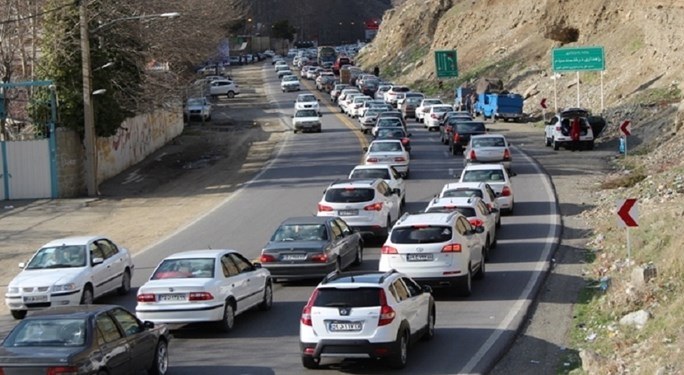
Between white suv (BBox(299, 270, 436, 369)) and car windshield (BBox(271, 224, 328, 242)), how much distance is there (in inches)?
284

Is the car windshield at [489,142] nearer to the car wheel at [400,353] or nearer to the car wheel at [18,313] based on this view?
the car wheel at [18,313]

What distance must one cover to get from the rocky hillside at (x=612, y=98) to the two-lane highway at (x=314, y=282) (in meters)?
1.30

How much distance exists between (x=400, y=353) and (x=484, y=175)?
1740cm

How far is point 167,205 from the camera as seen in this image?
4131 cm

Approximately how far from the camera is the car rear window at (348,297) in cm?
1612

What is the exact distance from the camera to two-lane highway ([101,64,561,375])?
17172 millimetres

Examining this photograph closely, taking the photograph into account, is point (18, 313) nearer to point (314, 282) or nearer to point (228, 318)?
point (228, 318)

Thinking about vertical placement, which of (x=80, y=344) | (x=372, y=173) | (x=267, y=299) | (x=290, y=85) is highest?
(x=290, y=85)

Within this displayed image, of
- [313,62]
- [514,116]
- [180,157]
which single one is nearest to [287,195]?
[180,157]

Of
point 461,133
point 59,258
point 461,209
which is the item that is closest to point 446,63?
point 461,133

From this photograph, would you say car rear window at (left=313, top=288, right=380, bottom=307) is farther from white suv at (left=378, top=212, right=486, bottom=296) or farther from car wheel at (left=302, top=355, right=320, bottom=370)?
white suv at (left=378, top=212, right=486, bottom=296)

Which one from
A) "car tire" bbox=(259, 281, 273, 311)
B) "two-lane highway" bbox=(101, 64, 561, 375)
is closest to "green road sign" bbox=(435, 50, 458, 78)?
"two-lane highway" bbox=(101, 64, 561, 375)

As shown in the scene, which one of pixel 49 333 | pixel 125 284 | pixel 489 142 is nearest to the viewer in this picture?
pixel 49 333

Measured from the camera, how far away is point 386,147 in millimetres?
43250
